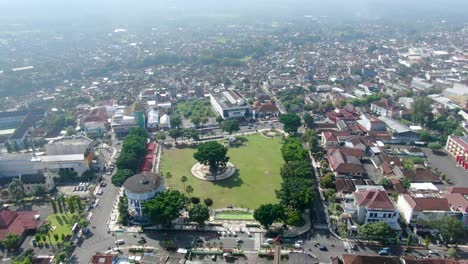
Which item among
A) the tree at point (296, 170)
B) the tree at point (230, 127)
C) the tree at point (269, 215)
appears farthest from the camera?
the tree at point (230, 127)

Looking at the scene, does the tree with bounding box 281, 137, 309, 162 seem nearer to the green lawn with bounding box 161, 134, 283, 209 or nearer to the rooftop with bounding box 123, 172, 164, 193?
the green lawn with bounding box 161, 134, 283, 209

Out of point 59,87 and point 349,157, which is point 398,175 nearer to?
point 349,157

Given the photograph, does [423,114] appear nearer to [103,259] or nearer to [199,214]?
[199,214]

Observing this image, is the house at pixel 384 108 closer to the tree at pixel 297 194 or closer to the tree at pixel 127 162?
the tree at pixel 297 194

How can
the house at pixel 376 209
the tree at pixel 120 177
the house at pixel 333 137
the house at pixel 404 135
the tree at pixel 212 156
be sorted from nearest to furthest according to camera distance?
the house at pixel 376 209
the tree at pixel 120 177
the tree at pixel 212 156
the house at pixel 333 137
the house at pixel 404 135

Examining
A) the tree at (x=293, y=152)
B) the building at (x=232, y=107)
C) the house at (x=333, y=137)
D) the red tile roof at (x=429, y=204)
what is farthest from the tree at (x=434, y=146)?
the building at (x=232, y=107)

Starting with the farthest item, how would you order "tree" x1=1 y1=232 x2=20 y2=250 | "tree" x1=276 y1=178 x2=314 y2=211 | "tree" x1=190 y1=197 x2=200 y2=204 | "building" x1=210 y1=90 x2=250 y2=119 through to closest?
"building" x1=210 y1=90 x2=250 y2=119
"tree" x1=190 y1=197 x2=200 y2=204
"tree" x1=276 y1=178 x2=314 y2=211
"tree" x1=1 y1=232 x2=20 y2=250

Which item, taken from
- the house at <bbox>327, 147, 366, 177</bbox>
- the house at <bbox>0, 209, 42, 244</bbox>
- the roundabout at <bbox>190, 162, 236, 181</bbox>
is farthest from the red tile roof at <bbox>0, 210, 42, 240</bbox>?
the house at <bbox>327, 147, 366, 177</bbox>
